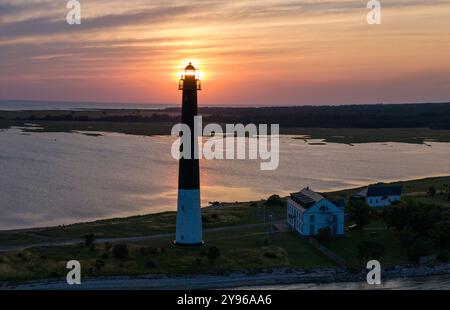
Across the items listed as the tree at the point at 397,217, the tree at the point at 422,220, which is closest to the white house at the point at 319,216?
the tree at the point at 397,217

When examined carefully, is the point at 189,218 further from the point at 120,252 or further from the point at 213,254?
the point at 120,252

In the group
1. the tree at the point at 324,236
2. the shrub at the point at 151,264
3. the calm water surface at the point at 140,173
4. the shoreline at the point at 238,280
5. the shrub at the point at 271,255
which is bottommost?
the shoreline at the point at 238,280

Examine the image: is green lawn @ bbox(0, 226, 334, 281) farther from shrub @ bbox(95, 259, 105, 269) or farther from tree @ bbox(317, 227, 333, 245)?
tree @ bbox(317, 227, 333, 245)

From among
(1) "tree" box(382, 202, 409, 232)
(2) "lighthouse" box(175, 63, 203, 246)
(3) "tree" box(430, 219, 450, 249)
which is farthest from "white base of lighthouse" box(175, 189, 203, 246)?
(3) "tree" box(430, 219, 450, 249)

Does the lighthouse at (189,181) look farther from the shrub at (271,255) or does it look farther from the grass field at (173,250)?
the shrub at (271,255)

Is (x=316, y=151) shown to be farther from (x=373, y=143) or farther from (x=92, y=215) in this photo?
(x=92, y=215)

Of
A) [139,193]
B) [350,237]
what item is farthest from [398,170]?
[350,237]
